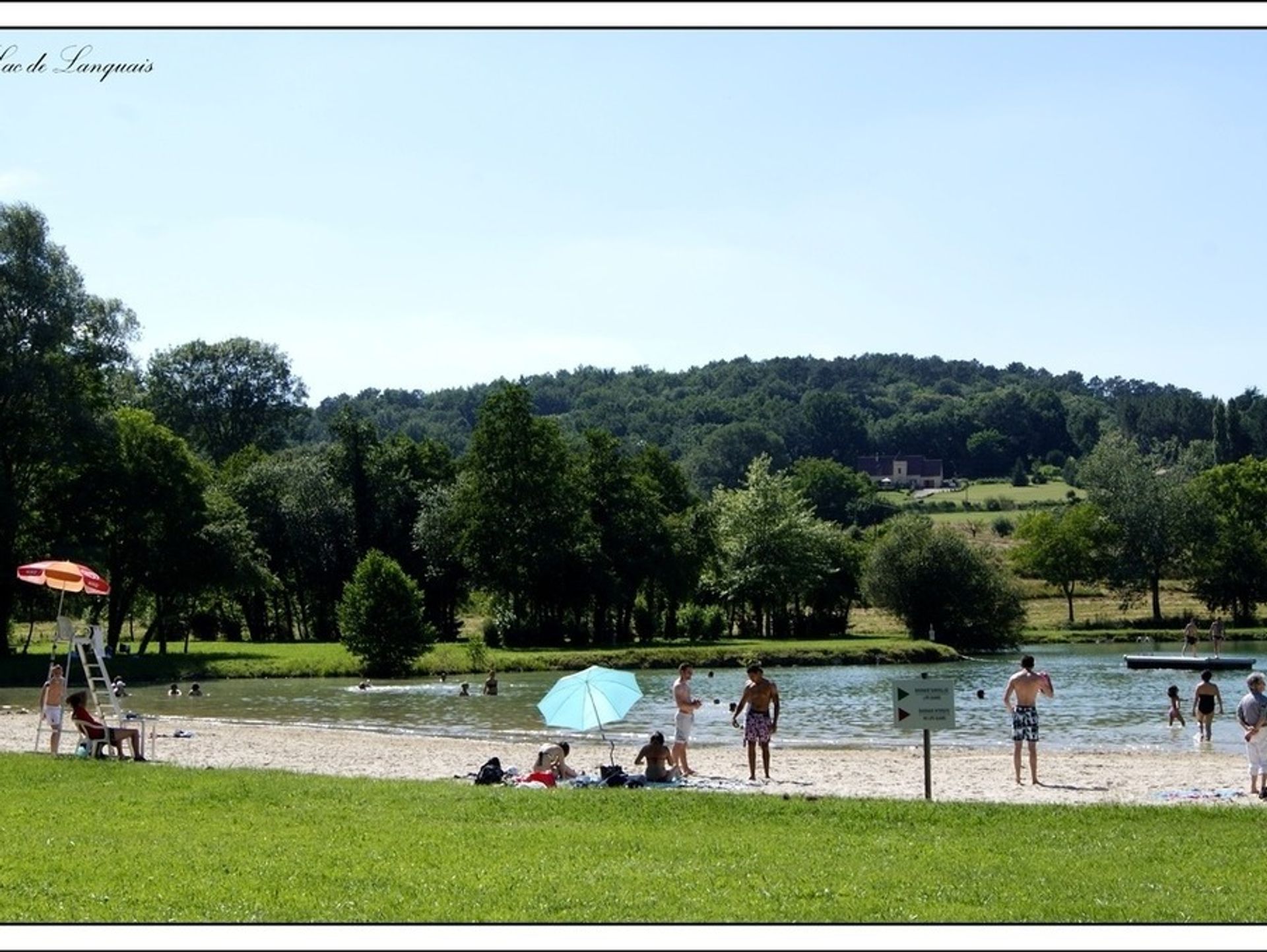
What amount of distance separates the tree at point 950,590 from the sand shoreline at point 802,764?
47.2m

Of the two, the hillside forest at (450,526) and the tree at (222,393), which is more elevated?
the tree at (222,393)

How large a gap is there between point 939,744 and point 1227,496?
80677 mm

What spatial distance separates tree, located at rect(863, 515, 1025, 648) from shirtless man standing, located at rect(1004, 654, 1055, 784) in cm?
5663

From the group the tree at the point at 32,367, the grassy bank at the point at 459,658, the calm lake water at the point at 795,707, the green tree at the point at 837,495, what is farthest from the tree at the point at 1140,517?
the tree at the point at 32,367

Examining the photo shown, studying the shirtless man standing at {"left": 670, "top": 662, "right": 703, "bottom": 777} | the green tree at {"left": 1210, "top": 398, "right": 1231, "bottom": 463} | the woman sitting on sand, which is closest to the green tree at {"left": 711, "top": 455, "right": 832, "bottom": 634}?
the shirtless man standing at {"left": 670, "top": 662, "right": 703, "bottom": 777}

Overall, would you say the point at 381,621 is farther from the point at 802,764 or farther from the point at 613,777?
the point at 613,777

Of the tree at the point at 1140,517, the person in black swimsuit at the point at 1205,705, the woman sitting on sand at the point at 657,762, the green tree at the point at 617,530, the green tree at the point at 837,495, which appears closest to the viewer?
the woman sitting on sand at the point at 657,762

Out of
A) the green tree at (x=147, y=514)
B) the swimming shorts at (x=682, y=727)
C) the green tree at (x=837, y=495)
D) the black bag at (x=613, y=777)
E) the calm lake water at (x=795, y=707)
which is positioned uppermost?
the green tree at (x=837, y=495)

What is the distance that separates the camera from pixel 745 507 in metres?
90.4

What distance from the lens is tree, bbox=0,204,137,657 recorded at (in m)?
57.2

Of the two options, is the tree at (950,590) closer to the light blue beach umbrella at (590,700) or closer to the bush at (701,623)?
the bush at (701,623)

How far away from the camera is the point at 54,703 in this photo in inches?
1107

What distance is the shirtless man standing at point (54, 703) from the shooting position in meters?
27.1

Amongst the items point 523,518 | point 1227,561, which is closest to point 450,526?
point 523,518
